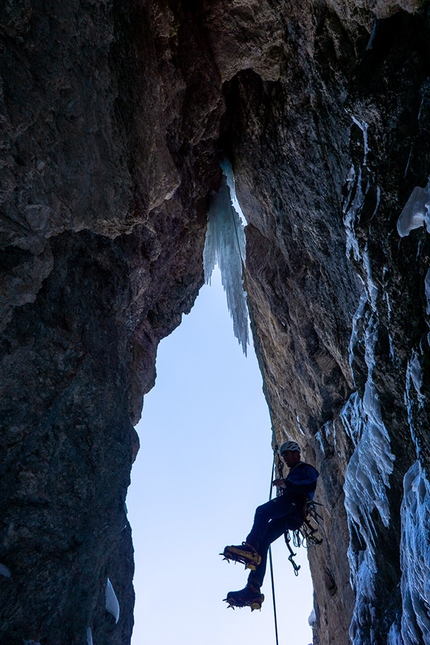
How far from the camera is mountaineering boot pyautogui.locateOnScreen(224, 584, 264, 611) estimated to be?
5.25 m

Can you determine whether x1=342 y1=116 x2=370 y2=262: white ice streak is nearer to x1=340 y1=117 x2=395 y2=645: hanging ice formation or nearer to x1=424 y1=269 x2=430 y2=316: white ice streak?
x1=340 y1=117 x2=395 y2=645: hanging ice formation

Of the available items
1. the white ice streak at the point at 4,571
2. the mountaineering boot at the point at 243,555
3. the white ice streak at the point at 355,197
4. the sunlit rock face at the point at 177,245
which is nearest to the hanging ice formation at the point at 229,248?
the sunlit rock face at the point at 177,245

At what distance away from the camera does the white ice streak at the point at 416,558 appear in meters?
3.89

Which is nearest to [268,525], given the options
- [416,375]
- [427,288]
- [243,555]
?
[243,555]

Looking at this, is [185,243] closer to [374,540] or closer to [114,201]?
A: [114,201]

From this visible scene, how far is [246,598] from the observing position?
17.4 ft

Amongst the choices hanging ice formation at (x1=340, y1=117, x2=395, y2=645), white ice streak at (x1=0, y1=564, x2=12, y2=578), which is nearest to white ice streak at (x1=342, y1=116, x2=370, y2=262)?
hanging ice formation at (x1=340, y1=117, x2=395, y2=645)

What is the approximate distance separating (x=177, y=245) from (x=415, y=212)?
15.5 ft

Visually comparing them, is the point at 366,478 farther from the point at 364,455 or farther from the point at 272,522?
the point at 272,522

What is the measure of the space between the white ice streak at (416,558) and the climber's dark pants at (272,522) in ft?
5.09

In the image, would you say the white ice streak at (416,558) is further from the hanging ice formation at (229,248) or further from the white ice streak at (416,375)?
the hanging ice formation at (229,248)

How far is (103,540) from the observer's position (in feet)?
18.0

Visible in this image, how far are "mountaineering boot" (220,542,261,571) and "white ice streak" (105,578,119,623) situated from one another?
6.36 ft

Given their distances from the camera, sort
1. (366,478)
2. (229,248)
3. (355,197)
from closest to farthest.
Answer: (355,197)
(366,478)
(229,248)
